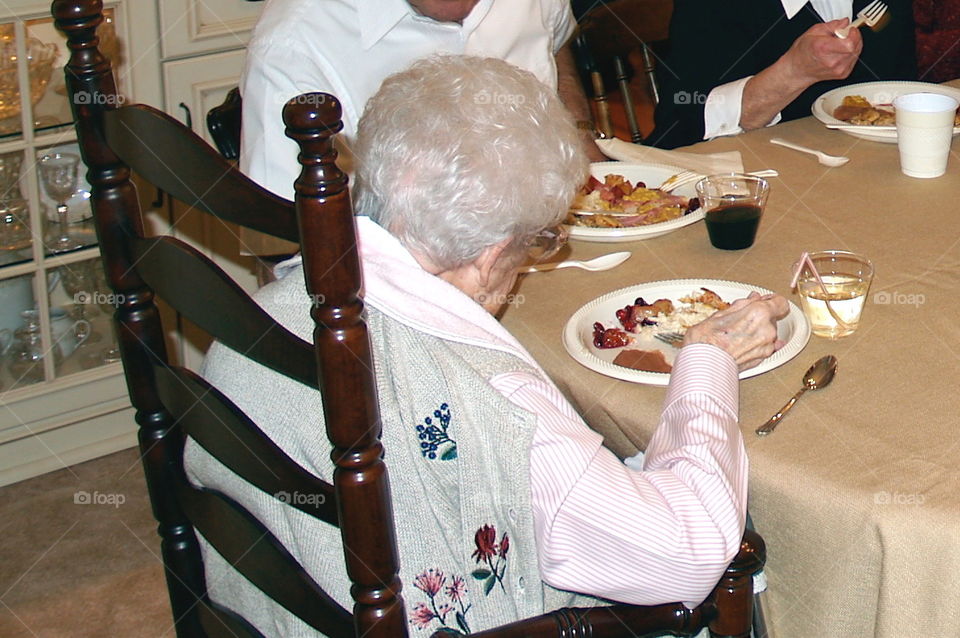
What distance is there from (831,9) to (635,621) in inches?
61.9

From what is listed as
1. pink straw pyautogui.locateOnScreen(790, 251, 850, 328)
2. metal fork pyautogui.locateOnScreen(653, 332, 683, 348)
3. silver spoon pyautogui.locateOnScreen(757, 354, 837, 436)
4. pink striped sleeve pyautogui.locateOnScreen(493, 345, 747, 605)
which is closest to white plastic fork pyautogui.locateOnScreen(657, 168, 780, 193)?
pink straw pyautogui.locateOnScreen(790, 251, 850, 328)

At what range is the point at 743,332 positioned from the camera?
1.23m

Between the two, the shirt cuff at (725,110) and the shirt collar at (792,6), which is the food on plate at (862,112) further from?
the shirt collar at (792,6)

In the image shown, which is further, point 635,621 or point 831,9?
point 831,9

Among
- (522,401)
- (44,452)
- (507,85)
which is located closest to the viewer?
(522,401)

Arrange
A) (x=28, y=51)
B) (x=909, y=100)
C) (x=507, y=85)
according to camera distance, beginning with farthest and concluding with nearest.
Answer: (x=28, y=51), (x=909, y=100), (x=507, y=85)

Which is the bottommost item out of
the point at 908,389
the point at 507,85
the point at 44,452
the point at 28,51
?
the point at 44,452

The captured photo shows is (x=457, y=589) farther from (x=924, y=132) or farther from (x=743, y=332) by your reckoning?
(x=924, y=132)

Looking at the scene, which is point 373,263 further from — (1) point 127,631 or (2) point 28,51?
(2) point 28,51

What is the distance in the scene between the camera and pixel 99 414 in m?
2.64

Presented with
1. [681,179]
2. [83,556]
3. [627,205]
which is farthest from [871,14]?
[83,556]

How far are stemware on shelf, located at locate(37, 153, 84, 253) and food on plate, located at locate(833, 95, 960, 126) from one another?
159 centimetres

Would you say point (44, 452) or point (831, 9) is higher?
point (831, 9)

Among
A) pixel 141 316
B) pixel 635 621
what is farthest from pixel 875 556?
pixel 141 316
